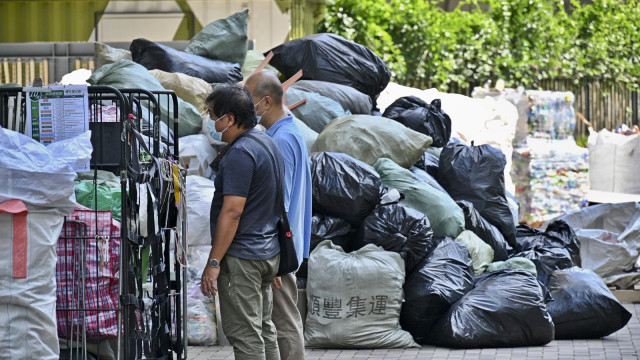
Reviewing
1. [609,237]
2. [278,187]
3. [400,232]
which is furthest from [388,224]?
[609,237]

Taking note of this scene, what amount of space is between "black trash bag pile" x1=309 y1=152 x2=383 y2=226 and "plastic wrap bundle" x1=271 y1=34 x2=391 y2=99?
213cm

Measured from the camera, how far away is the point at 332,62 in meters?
8.90

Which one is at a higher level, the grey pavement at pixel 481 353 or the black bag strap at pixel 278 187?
the black bag strap at pixel 278 187

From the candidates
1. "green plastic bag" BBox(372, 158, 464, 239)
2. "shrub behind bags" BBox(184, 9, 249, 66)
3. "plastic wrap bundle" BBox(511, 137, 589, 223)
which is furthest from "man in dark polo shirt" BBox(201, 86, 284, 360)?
"plastic wrap bundle" BBox(511, 137, 589, 223)

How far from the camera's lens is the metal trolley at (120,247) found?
4301 mm

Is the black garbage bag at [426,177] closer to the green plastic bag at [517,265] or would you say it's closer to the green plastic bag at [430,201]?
the green plastic bag at [430,201]

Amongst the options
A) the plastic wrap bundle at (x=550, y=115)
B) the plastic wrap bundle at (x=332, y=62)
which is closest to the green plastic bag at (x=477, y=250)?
the plastic wrap bundle at (x=332, y=62)

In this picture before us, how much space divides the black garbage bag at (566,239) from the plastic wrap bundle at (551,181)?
3553 millimetres

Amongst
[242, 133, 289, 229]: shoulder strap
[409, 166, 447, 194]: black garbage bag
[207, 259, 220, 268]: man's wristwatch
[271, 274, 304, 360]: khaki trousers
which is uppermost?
[242, 133, 289, 229]: shoulder strap

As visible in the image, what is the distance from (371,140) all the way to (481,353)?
6.47ft

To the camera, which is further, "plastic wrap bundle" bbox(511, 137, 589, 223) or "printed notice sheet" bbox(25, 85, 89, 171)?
"plastic wrap bundle" bbox(511, 137, 589, 223)

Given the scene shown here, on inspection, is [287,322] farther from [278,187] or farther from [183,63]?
[183,63]

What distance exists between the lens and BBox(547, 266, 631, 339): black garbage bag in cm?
667

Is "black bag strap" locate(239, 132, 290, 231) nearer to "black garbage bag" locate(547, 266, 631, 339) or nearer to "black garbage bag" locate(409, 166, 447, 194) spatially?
"black garbage bag" locate(547, 266, 631, 339)
